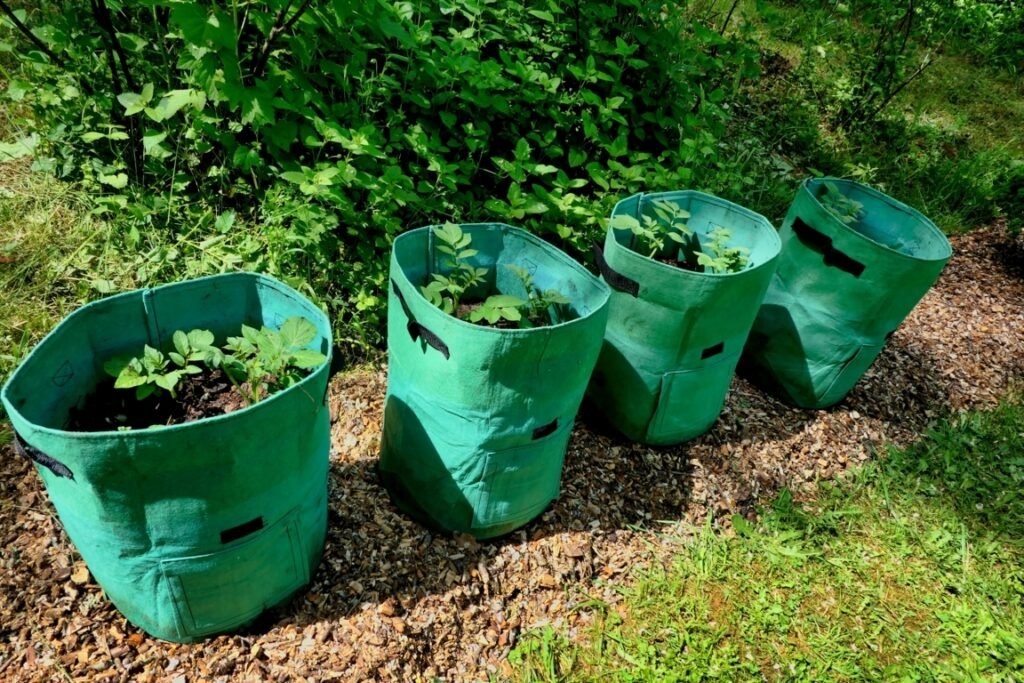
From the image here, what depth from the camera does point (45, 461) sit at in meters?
1.24

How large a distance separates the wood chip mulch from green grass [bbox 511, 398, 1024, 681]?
0.10 metres

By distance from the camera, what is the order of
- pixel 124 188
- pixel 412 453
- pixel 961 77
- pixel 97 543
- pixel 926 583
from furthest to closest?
1. pixel 961 77
2. pixel 124 188
3. pixel 926 583
4. pixel 412 453
5. pixel 97 543

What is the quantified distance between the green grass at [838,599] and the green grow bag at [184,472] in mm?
774

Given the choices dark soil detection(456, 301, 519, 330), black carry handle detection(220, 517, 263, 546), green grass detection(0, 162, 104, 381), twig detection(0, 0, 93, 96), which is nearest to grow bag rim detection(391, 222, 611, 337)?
dark soil detection(456, 301, 519, 330)

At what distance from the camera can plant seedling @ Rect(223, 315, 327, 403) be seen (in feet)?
4.74

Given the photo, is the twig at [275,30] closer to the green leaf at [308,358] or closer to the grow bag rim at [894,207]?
the green leaf at [308,358]

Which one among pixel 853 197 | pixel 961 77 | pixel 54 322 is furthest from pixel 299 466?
pixel 961 77

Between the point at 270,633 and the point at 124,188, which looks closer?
the point at 270,633

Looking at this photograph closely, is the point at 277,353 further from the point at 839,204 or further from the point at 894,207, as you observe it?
the point at 894,207

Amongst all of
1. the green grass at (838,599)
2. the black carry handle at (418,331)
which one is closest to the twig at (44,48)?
the black carry handle at (418,331)

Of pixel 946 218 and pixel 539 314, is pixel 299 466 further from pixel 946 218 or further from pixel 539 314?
pixel 946 218

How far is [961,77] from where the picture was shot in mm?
6375

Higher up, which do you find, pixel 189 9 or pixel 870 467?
pixel 189 9

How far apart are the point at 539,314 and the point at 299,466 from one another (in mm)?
810
